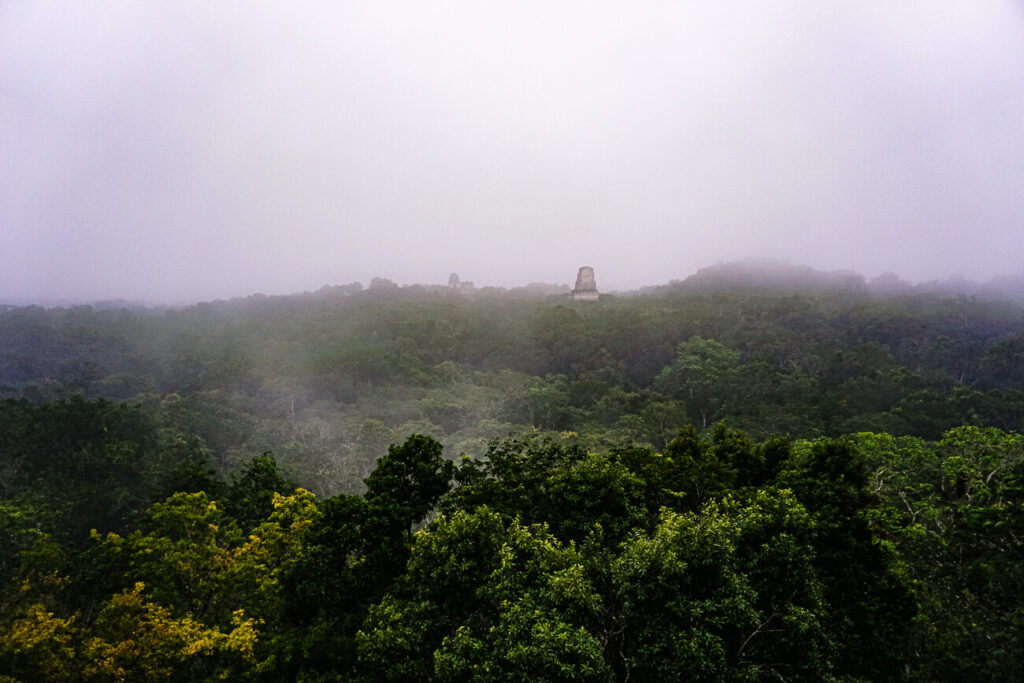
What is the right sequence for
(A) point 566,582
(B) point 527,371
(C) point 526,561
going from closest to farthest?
(A) point 566,582 → (C) point 526,561 → (B) point 527,371

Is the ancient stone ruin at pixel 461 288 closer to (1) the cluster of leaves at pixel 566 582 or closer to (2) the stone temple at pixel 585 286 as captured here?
(2) the stone temple at pixel 585 286

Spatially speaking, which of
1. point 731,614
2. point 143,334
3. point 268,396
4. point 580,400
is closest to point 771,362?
point 580,400

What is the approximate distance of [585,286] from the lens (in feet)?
417

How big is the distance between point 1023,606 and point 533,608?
12192 mm

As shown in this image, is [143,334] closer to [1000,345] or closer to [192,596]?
[192,596]

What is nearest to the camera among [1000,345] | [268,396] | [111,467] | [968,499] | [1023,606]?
[1023,606]

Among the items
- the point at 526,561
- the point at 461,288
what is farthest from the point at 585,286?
the point at 526,561

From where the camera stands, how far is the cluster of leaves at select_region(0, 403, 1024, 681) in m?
9.68

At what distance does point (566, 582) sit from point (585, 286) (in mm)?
120989

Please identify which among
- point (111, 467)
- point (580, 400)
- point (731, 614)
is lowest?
point (580, 400)

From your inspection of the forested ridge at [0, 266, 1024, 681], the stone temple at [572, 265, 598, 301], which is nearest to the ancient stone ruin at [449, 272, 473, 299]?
the stone temple at [572, 265, 598, 301]

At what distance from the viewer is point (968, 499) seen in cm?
1614

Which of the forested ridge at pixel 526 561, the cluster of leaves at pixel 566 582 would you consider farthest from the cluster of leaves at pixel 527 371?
the cluster of leaves at pixel 566 582

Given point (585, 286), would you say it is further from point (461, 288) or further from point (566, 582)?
point (566, 582)
